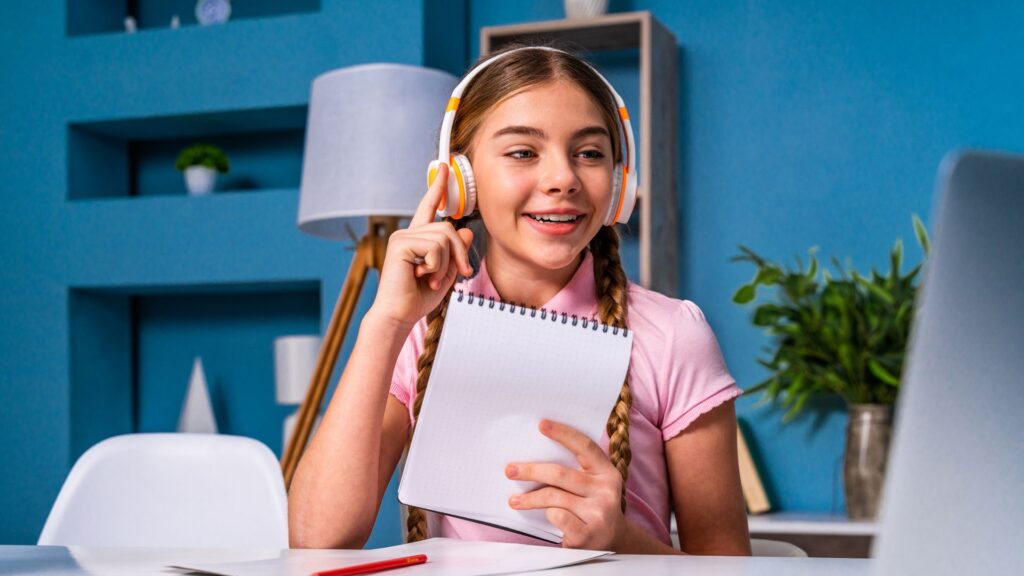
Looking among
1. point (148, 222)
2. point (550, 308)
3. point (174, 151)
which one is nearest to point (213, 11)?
point (174, 151)

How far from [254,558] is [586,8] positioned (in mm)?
2383

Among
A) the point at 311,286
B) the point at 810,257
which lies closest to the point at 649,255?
the point at 810,257

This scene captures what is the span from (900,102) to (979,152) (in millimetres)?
2794

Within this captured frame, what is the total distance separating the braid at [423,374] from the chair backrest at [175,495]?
0.20m

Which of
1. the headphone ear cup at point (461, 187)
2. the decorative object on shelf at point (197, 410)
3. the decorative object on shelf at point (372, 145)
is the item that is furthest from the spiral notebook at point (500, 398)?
the decorative object on shelf at point (197, 410)

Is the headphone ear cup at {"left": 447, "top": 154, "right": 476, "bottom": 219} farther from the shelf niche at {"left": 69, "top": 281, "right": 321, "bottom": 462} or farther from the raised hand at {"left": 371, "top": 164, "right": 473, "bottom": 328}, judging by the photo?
the shelf niche at {"left": 69, "top": 281, "right": 321, "bottom": 462}

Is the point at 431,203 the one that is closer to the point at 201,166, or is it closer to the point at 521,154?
the point at 521,154

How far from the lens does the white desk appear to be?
2.61ft

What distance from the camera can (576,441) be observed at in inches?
36.9

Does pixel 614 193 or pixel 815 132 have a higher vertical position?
pixel 815 132

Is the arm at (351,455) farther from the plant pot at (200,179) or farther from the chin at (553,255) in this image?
the plant pot at (200,179)

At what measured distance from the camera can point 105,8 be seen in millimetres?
3766

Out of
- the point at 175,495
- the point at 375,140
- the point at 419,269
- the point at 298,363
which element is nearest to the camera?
the point at 419,269

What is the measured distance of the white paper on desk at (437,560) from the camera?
30.9 inches
